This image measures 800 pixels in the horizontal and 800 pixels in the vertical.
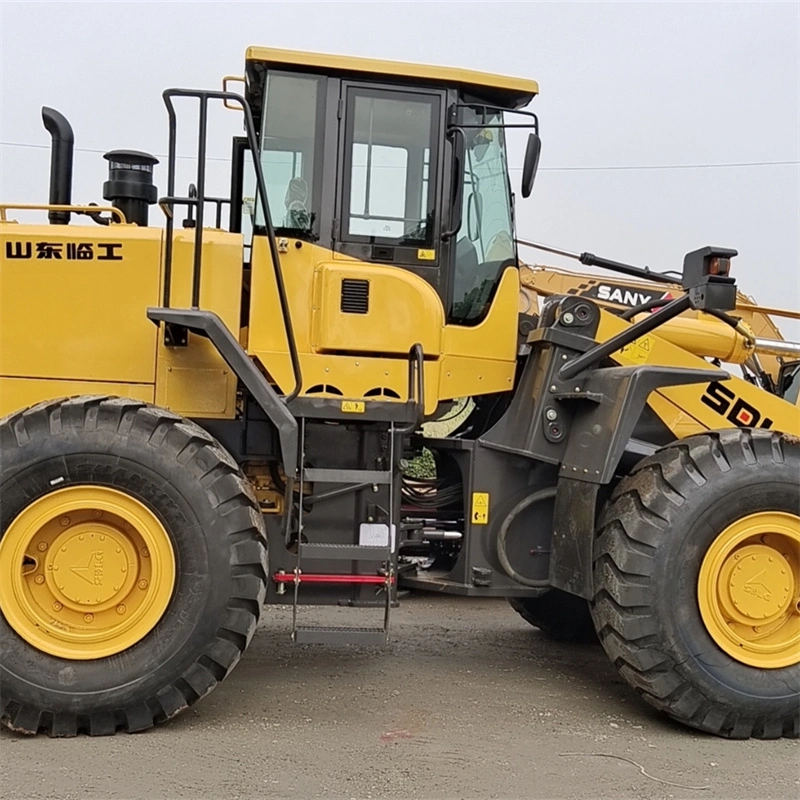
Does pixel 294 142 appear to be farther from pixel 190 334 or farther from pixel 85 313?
pixel 85 313

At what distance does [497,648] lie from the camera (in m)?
5.89

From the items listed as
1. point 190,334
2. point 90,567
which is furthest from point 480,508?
point 90,567

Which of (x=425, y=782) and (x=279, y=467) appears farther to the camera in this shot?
(x=279, y=467)

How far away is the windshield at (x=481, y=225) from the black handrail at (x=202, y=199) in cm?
101

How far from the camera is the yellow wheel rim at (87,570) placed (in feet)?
13.2

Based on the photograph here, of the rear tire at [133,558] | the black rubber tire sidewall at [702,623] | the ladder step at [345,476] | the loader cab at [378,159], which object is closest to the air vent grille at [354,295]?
the loader cab at [378,159]

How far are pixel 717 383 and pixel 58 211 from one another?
11.9ft

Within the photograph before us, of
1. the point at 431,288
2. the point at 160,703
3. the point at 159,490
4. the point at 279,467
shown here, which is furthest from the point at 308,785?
the point at 431,288

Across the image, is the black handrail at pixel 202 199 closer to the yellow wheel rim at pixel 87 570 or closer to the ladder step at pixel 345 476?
the ladder step at pixel 345 476

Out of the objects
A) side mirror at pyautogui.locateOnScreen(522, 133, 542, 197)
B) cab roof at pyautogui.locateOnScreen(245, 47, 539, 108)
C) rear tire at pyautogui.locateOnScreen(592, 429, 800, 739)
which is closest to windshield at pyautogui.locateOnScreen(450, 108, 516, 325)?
cab roof at pyautogui.locateOnScreen(245, 47, 539, 108)

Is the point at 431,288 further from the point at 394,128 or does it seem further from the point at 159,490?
the point at 159,490

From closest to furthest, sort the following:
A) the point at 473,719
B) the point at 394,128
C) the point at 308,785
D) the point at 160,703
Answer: the point at 308,785
the point at 160,703
the point at 473,719
the point at 394,128

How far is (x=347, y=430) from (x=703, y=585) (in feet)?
6.27

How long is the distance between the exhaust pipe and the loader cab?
1.09 m
